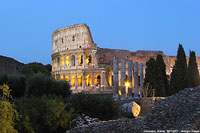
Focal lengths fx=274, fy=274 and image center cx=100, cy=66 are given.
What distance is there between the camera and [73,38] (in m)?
46.9

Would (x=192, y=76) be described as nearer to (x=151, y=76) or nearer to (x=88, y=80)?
(x=151, y=76)

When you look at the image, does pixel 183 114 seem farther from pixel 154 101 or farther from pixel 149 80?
pixel 149 80

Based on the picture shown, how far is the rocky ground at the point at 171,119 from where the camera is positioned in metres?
11.3

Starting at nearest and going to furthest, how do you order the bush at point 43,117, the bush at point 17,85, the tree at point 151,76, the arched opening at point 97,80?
the bush at point 43,117 < the bush at point 17,85 < the tree at point 151,76 < the arched opening at point 97,80

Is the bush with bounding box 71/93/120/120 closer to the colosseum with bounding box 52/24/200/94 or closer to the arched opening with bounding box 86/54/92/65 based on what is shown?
the colosseum with bounding box 52/24/200/94

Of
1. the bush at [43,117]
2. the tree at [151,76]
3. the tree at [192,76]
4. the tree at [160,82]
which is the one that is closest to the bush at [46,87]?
A: the bush at [43,117]

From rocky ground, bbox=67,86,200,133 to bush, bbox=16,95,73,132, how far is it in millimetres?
1145

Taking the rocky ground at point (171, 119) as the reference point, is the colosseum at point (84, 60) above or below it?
above

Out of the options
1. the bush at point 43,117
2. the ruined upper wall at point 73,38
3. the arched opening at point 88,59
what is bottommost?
the bush at point 43,117

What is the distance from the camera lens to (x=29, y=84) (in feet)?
76.6

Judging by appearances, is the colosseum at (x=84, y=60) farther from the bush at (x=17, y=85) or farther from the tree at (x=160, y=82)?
the bush at (x=17, y=85)

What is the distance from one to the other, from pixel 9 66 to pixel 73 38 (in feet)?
37.9

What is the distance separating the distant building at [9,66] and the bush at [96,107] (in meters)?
24.0

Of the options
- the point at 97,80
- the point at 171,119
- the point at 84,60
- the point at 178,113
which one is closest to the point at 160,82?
the point at 97,80
